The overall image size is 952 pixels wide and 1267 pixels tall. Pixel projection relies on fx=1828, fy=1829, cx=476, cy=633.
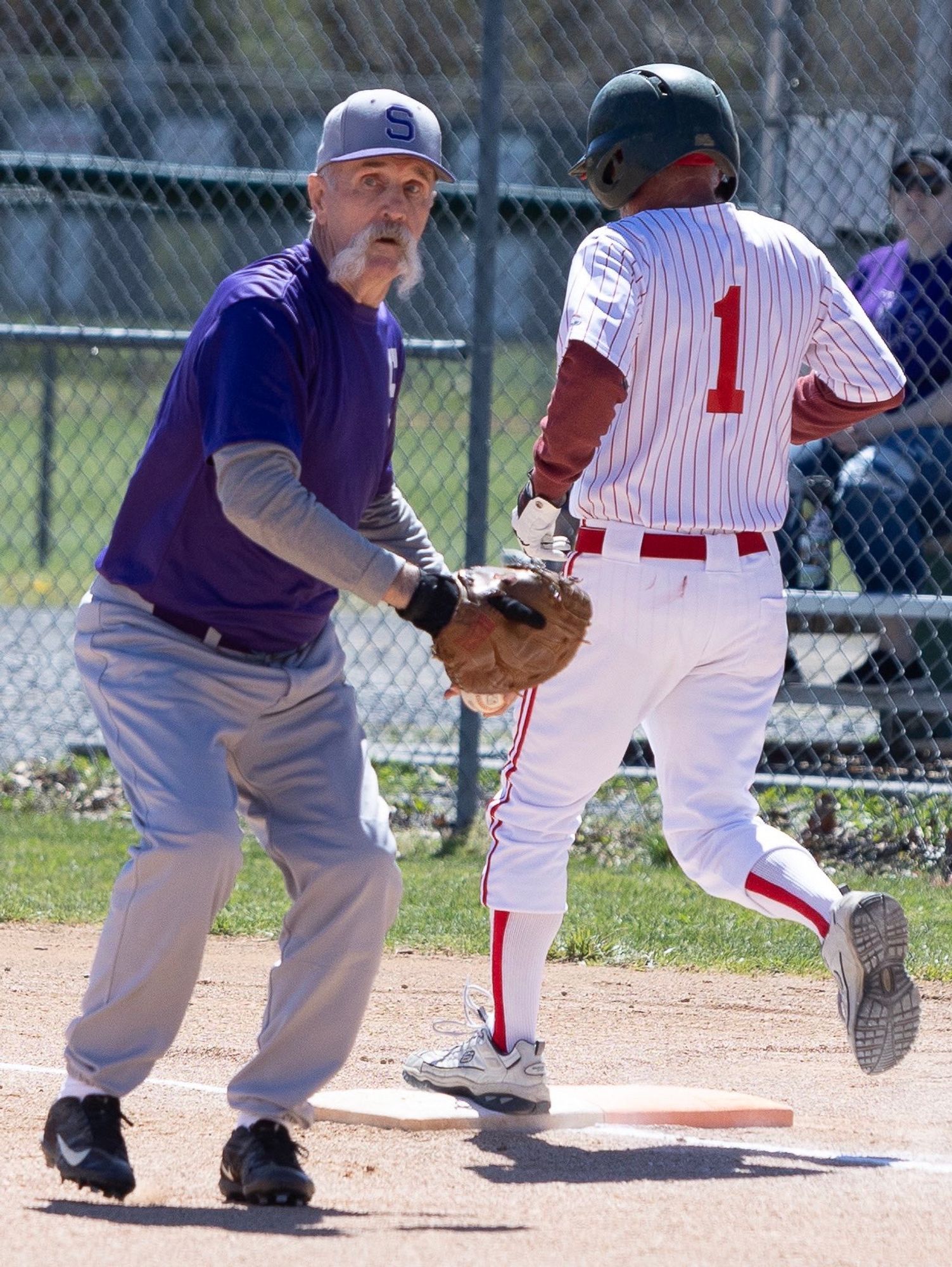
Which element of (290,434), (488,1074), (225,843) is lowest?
(488,1074)

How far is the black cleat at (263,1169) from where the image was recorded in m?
3.17

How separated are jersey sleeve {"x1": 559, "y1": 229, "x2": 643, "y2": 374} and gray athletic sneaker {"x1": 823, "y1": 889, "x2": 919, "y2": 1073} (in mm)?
1181

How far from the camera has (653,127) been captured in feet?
12.7

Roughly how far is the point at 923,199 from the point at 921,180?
0.24ft

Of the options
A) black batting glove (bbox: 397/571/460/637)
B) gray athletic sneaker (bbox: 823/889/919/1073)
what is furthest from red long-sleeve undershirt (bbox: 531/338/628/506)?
gray athletic sneaker (bbox: 823/889/919/1073)

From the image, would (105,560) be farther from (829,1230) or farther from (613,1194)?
(829,1230)

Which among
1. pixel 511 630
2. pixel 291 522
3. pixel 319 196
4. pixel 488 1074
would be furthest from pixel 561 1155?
pixel 319 196

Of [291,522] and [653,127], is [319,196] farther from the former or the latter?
[653,127]

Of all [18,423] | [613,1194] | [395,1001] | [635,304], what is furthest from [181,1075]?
[18,423]

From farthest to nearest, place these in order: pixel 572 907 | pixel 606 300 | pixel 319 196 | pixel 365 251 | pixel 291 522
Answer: pixel 572 907 < pixel 606 300 < pixel 319 196 < pixel 365 251 < pixel 291 522

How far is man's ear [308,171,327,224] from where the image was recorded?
11.2 feet

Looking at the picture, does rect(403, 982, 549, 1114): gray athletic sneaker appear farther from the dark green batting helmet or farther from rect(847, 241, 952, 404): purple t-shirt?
rect(847, 241, 952, 404): purple t-shirt

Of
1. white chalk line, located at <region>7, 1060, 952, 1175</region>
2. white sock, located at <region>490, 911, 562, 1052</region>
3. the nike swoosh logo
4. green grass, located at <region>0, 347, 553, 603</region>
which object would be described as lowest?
the nike swoosh logo

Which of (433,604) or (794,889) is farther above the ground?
(433,604)
